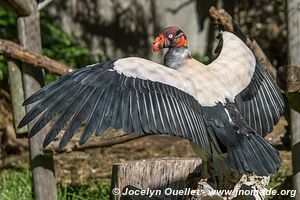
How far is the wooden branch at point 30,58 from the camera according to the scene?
18.6ft

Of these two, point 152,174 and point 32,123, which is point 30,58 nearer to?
point 32,123

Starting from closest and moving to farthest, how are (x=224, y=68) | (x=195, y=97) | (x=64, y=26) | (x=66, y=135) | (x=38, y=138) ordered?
(x=66, y=135)
(x=195, y=97)
(x=224, y=68)
(x=38, y=138)
(x=64, y=26)

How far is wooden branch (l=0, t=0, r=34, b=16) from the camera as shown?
5.62 metres

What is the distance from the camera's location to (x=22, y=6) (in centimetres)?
564

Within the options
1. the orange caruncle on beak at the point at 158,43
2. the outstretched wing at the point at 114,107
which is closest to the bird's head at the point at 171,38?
the orange caruncle on beak at the point at 158,43

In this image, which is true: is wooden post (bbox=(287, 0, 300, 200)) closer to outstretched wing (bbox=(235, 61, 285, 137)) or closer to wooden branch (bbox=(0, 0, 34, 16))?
outstretched wing (bbox=(235, 61, 285, 137))

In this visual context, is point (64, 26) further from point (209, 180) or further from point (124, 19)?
point (209, 180)

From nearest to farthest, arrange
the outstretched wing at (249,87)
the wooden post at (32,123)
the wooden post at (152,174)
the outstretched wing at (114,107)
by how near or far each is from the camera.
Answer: the outstretched wing at (114,107) → the outstretched wing at (249,87) → the wooden post at (152,174) → the wooden post at (32,123)

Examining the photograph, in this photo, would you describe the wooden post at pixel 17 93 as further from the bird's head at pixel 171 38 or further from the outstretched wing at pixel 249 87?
the outstretched wing at pixel 249 87

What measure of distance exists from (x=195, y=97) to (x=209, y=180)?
19.9 inches

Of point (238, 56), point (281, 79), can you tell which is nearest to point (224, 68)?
point (238, 56)

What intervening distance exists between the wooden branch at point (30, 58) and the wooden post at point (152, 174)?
0.99 meters

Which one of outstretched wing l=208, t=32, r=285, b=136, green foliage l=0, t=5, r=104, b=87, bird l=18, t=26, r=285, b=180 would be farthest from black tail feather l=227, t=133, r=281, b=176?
→ green foliage l=0, t=5, r=104, b=87

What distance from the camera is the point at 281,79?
6121 millimetres
